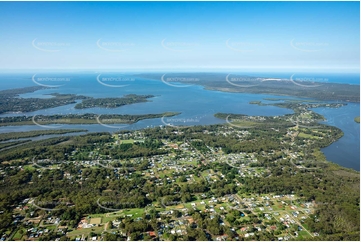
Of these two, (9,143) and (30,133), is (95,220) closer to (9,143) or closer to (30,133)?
(9,143)

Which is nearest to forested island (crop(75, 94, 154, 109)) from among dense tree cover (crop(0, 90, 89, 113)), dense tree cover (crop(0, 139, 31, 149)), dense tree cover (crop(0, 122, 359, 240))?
dense tree cover (crop(0, 90, 89, 113))

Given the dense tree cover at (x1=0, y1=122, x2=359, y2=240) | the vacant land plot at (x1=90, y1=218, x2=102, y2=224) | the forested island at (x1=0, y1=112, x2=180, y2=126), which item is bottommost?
the vacant land plot at (x1=90, y1=218, x2=102, y2=224)

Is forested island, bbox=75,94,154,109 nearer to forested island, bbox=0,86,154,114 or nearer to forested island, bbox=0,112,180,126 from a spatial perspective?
forested island, bbox=0,86,154,114

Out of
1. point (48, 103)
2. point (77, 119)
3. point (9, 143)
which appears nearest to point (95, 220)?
point (9, 143)

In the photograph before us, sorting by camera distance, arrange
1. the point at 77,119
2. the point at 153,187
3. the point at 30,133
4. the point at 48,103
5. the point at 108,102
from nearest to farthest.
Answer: the point at 153,187, the point at 30,133, the point at 77,119, the point at 48,103, the point at 108,102

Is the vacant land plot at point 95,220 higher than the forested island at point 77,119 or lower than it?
lower

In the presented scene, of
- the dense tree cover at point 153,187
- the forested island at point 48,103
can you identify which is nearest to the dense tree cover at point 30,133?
the dense tree cover at point 153,187

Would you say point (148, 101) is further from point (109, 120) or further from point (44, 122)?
point (44, 122)

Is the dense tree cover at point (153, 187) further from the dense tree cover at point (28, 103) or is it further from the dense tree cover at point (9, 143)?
the dense tree cover at point (28, 103)

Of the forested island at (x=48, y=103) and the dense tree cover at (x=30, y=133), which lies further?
the forested island at (x=48, y=103)

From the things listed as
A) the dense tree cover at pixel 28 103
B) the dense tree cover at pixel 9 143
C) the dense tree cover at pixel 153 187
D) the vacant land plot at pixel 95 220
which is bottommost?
the vacant land plot at pixel 95 220

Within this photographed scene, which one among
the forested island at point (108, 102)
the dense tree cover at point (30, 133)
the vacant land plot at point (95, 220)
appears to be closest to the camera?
the vacant land plot at point (95, 220)

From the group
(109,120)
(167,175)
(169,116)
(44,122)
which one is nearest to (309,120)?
(169,116)
